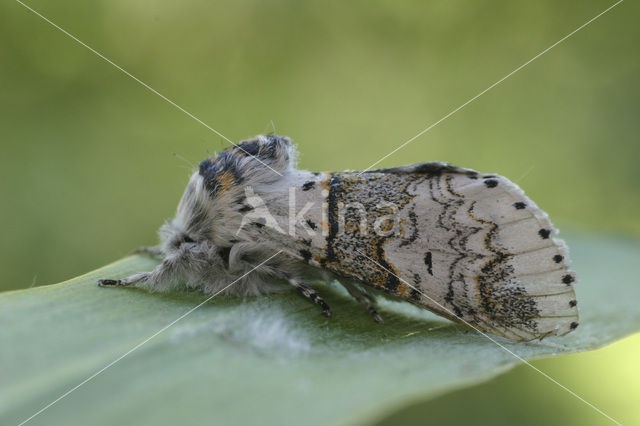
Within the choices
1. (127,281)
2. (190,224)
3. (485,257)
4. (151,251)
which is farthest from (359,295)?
(151,251)

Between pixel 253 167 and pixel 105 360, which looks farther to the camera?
pixel 253 167

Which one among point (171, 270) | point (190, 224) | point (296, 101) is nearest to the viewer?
point (171, 270)

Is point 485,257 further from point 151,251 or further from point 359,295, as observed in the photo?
point 151,251

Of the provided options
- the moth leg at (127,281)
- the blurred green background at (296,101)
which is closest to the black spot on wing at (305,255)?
the moth leg at (127,281)

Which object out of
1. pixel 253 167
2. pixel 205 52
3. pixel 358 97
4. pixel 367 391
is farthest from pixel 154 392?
pixel 358 97

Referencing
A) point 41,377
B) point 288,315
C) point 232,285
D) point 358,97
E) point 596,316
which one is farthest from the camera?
point 358,97

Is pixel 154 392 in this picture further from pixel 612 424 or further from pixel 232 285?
pixel 612 424

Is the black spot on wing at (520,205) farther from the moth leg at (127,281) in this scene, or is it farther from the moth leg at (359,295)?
the moth leg at (127,281)
